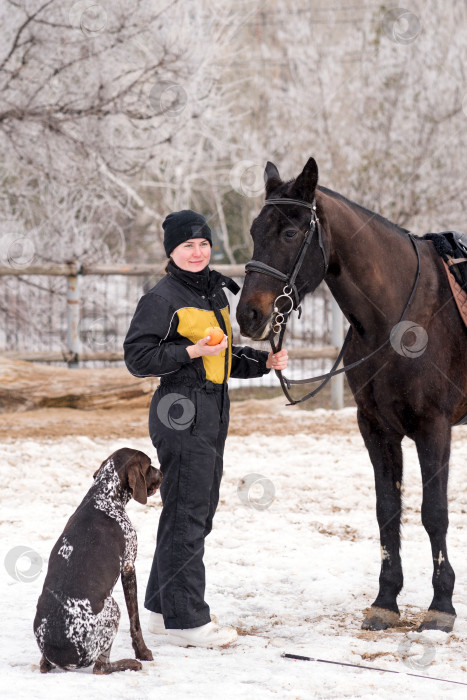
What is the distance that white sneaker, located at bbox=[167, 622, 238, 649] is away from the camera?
12.7 ft

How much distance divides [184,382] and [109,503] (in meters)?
0.65

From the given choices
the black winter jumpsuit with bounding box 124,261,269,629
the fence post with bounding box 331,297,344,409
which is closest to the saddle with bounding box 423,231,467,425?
the black winter jumpsuit with bounding box 124,261,269,629

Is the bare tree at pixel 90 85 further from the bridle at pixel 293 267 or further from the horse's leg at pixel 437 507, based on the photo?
the horse's leg at pixel 437 507

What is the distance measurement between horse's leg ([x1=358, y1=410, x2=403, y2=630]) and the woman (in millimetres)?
731

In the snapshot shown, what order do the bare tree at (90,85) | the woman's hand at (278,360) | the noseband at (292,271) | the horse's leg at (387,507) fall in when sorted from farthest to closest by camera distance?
the bare tree at (90,85) < the horse's leg at (387,507) < the woman's hand at (278,360) < the noseband at (292,271)

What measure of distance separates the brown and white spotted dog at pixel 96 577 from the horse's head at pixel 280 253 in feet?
2.63

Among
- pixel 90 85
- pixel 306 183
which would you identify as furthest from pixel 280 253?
pixel 90 85

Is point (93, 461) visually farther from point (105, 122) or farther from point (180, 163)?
point (180, 163)

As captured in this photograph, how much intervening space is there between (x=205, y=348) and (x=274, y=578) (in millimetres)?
1957

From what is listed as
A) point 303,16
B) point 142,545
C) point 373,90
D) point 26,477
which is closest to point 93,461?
point 26,477

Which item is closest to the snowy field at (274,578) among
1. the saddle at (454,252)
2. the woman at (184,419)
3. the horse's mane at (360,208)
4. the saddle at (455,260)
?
the woman at (184,419)

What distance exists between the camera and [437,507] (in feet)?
13.7

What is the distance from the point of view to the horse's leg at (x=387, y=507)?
14.1 ft

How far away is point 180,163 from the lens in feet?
64.4
